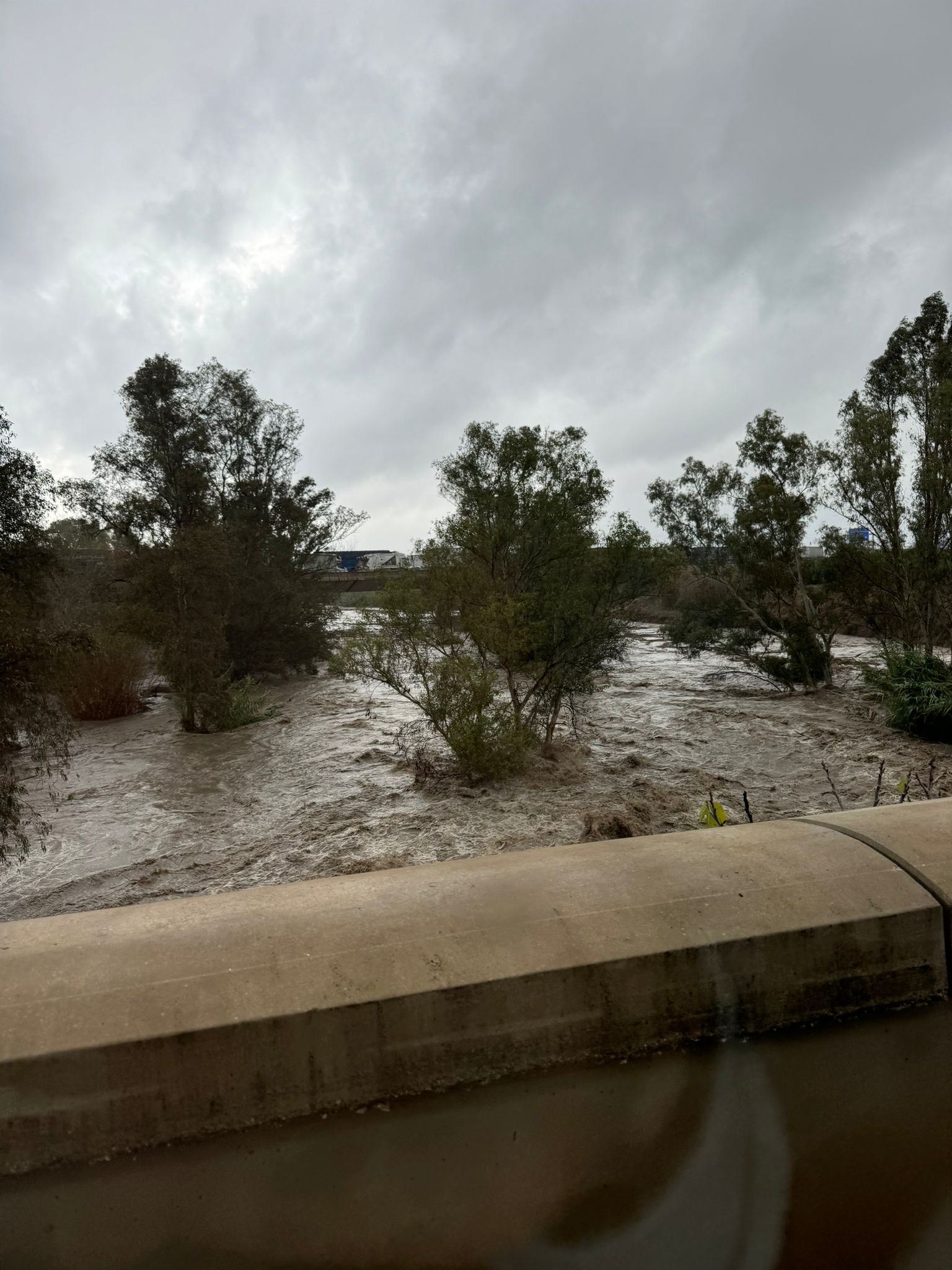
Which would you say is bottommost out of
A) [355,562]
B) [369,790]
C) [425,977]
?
[369,790]

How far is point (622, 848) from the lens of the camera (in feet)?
9.24

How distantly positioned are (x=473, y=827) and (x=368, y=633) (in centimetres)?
286

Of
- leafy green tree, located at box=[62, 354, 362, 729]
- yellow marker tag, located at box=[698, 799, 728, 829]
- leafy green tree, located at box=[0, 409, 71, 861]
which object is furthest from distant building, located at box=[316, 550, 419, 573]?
yellow marker tag, located at box=[698, 799, 728, 829]

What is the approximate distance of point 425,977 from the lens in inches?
82.4

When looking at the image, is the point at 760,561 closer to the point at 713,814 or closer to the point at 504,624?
the point at 504,624

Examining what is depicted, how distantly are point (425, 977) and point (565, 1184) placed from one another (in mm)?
576

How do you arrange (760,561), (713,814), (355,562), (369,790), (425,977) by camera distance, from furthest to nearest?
1. (355,562)
2. (760,561)
3. (369,790)
4. (713,814)
5. (425,977)

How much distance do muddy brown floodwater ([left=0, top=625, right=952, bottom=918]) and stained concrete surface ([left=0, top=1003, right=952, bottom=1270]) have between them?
4.47 m

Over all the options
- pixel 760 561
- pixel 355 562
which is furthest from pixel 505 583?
pixel 355 562

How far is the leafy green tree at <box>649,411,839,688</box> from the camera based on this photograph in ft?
53.7

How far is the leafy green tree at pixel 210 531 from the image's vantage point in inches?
513

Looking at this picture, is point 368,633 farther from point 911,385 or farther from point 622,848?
point 911,385

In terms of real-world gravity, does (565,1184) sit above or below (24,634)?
below

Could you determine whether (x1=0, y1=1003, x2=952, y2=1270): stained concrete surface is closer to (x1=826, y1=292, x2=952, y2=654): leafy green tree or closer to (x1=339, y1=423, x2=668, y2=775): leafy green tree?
(x1=339, y1=423, x2=668, y2=775): leafy green tree
